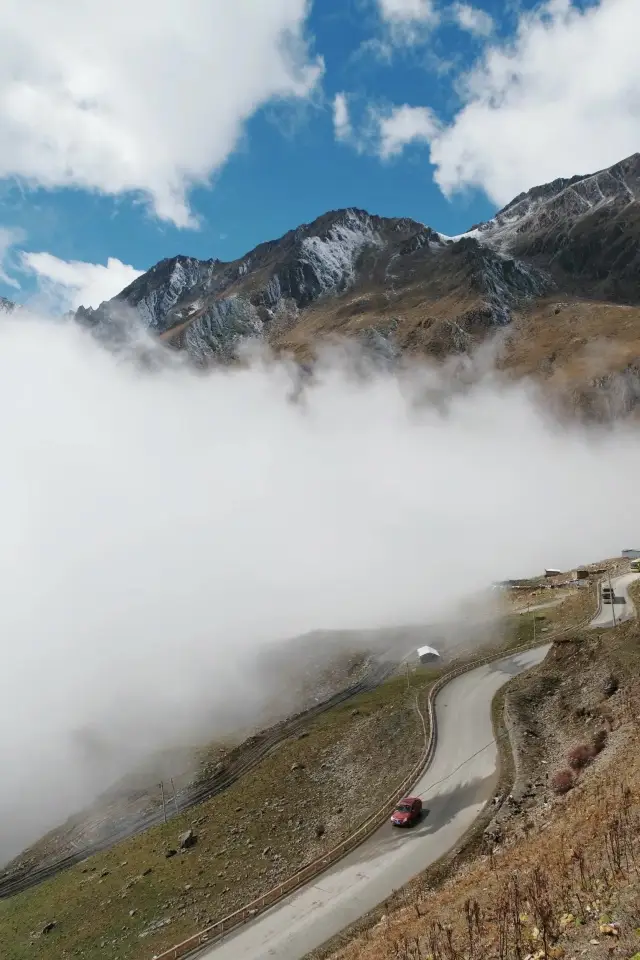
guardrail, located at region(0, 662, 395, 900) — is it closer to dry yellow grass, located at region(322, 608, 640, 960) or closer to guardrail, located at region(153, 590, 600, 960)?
guardrail, located at region(153, 590, 600, 960)

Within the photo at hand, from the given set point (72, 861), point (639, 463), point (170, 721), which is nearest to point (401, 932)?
point (72, 861)

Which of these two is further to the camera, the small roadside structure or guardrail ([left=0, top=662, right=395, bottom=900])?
the small roadside structure

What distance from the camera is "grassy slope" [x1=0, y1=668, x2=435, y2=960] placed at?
34250 millimetres

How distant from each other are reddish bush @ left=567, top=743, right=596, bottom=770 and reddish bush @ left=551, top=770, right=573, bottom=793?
2.18ft

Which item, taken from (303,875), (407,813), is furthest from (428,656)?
(303,875)

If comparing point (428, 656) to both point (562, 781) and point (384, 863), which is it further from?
point (384, 863)

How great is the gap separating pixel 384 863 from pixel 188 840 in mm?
16139

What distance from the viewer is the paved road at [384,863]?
1128 inches

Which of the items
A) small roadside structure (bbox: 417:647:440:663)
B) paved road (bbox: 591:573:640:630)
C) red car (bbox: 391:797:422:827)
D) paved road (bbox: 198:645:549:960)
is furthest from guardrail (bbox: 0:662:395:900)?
paved road (bbox: 591:573:640:630)

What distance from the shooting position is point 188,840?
4178 centimetres

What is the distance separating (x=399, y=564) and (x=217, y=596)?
4380cm

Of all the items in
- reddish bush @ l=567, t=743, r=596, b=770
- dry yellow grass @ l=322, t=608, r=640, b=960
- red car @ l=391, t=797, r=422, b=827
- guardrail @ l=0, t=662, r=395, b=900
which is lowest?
guardrail @ l=0, t=662, r=395, b=900

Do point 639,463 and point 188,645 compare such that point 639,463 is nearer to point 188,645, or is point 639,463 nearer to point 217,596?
point 217,596

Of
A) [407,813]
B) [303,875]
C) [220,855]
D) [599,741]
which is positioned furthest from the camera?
[220,855]
